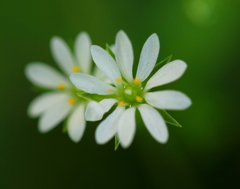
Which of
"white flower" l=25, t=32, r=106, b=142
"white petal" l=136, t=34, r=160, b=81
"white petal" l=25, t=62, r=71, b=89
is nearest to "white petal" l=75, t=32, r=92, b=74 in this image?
"white flower" l=25, t=32, r=106, b=142

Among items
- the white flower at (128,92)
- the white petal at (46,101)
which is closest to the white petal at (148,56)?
the white flower at (128,92)

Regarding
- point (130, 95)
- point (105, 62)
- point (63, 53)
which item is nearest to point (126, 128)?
point (130, 95)

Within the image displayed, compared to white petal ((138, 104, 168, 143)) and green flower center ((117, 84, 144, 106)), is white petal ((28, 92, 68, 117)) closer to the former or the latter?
green flower center ((117, 84, 144, 106))

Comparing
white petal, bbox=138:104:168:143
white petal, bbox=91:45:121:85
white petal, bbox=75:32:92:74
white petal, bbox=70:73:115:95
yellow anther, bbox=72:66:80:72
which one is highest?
white petal, bbox=75:32:92:74

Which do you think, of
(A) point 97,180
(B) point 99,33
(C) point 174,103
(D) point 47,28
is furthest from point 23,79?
(C) point 174,103

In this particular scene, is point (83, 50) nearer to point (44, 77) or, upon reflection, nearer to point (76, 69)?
point (76, 69)

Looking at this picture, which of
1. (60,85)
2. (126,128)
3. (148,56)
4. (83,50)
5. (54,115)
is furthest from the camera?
(60,85)
